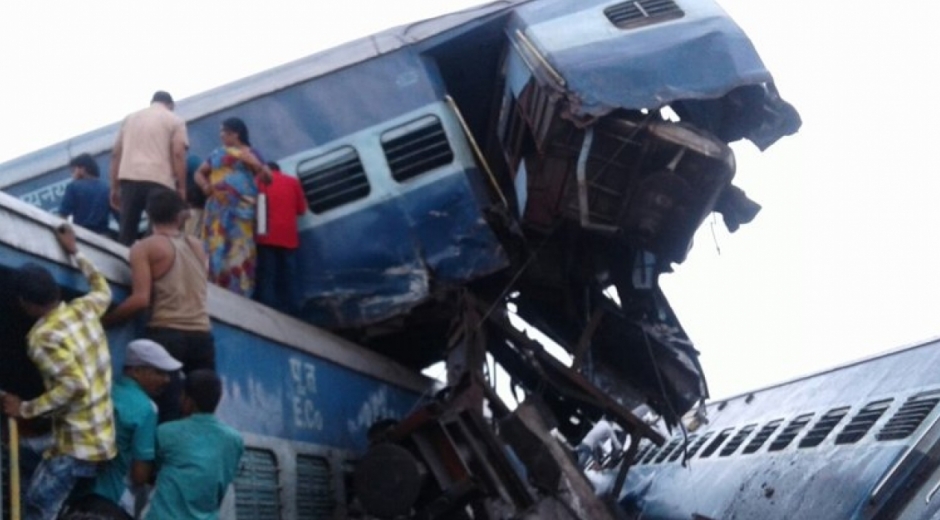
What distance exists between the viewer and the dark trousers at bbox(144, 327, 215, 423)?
6691 millimetres

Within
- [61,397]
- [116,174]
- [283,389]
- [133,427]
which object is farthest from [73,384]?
[116,174]

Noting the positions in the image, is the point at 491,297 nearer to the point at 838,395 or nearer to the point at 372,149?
the point at 372,149

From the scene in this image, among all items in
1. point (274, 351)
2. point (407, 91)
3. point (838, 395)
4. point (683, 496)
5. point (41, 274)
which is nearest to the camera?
point (41, 274)

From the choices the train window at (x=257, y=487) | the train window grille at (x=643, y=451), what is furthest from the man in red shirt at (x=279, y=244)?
the train window grille at (x=643, y=451)

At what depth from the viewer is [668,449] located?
15703mm

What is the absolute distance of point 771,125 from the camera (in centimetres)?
1087

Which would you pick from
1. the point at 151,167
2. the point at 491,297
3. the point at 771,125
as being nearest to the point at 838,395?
the point at 771,125

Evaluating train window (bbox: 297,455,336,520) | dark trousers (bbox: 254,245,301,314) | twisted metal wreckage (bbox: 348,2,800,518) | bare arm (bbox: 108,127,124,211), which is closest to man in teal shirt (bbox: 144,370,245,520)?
train window (bbox: 297,455,336,520)

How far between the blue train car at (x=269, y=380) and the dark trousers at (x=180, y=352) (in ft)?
0.46

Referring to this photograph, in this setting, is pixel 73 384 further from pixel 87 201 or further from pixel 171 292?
pixel 87 201

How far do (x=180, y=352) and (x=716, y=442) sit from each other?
24.0 feet

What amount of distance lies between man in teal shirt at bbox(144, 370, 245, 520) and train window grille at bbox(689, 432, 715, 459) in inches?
321

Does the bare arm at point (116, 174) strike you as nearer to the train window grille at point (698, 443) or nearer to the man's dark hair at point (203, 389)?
the man's dark hair at point (203, 389)

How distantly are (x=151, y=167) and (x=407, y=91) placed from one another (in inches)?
93.4
